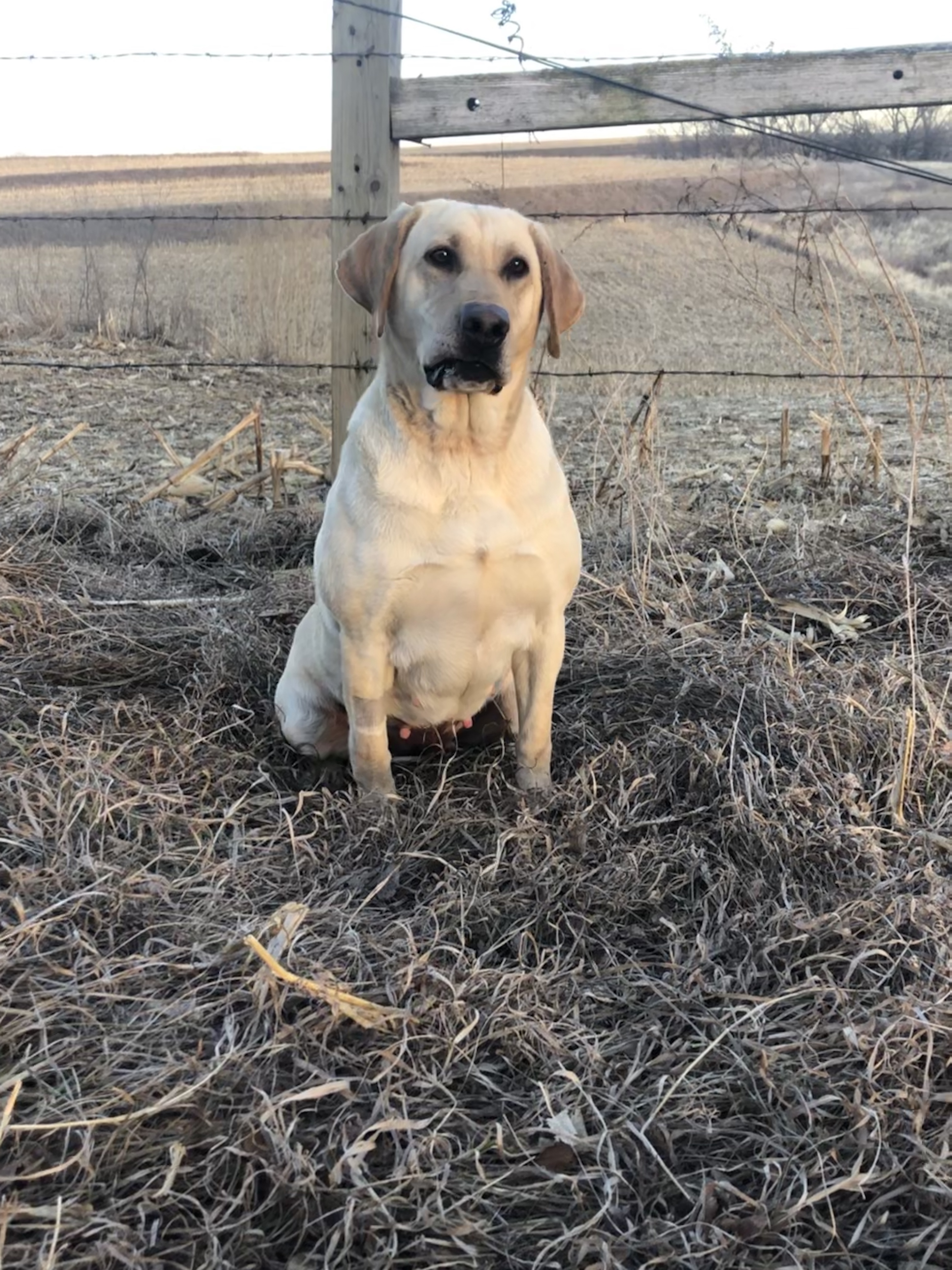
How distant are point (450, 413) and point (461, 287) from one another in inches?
10.8

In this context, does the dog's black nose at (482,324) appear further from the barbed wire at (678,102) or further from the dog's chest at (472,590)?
the barbed wire at (678,102)

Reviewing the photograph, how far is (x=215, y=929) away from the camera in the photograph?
2002 mm

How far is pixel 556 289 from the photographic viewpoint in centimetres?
253

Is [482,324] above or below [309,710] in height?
above

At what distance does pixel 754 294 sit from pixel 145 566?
2.50m

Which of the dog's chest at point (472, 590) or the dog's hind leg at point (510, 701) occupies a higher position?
the dog's chest at point (472, 590)

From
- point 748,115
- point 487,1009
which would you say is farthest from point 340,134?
point 487,1009

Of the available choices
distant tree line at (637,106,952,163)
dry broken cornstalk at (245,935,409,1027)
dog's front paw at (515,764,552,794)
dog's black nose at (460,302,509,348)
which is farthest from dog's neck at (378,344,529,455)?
distant tree line at (637,106,952,163)

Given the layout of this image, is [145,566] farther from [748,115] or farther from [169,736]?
[748,115]

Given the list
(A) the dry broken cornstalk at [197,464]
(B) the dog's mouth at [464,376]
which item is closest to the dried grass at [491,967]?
(B) the dog's mouth at [464,376]

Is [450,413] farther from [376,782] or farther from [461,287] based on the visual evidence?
[376,782]

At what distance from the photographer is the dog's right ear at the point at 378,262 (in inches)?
95.0

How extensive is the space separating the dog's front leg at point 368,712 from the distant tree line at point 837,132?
2.38 meters

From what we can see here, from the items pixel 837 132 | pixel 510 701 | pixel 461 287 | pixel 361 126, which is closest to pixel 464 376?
pixel 461 287
